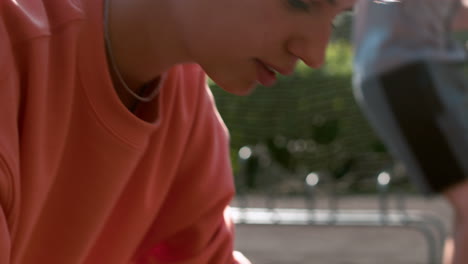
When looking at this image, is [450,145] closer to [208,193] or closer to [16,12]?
[208,193]

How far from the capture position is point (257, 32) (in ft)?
2.81

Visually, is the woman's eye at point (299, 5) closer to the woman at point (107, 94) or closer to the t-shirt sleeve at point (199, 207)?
the woman at point (107, 94)

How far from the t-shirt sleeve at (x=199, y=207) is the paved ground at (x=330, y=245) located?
2895 millimetres

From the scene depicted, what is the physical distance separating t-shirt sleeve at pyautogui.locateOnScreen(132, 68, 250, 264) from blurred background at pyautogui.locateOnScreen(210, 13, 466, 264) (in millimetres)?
2587

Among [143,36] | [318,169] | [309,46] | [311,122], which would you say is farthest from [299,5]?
[311,122]

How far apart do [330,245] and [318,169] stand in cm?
97

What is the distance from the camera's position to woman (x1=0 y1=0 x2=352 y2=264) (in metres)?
0.82

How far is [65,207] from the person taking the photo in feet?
3.07

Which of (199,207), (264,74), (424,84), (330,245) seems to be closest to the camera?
(264,74)

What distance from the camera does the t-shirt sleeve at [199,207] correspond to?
109cm

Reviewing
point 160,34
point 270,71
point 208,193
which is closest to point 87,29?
point 160,34

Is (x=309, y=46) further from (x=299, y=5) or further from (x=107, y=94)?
(x=107, y=94)

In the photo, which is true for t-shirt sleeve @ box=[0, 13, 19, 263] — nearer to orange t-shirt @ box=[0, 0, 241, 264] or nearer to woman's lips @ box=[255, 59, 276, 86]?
orange t-shirt @ box=[0, 0, 241, 264]

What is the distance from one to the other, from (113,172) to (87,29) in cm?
16
